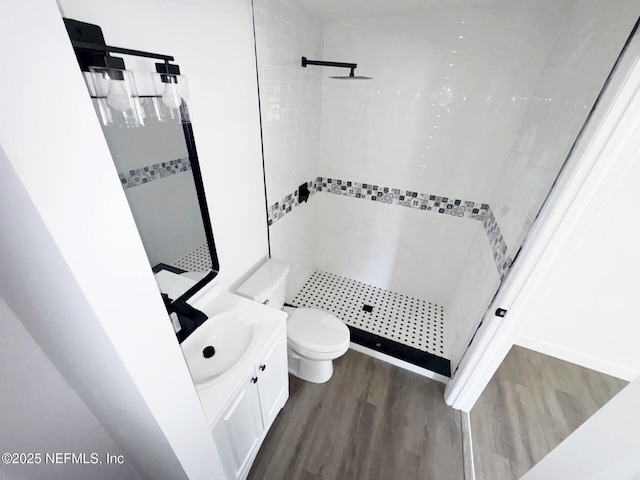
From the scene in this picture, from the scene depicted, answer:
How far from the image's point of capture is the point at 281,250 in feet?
6.39

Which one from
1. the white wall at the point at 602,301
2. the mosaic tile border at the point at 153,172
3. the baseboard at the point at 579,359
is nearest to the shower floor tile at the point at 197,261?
the mosaic tile border at the point at 153,172

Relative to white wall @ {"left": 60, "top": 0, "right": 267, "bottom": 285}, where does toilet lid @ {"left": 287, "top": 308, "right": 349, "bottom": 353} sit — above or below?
below

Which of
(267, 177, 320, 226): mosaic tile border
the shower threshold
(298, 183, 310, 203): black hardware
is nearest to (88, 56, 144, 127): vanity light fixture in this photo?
(267, 177, 320, 226): mosaic tile border

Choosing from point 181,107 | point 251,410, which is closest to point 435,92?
point 181,107

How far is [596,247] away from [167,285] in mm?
Result: 2436

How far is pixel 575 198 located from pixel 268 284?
55.6 inches

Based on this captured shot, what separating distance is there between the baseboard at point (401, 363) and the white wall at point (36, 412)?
1.51m

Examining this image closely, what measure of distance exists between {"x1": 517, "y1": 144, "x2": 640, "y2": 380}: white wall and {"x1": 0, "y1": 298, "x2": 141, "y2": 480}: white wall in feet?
7.18

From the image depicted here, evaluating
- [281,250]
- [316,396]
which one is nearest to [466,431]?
[316,396]

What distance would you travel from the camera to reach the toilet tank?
1.45 meters

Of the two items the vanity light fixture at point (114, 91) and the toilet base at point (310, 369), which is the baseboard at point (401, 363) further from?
the vanity light fixture at point (114, 91)

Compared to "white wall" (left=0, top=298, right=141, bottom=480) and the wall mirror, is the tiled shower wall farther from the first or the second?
"white wall" (left=0, top=298, right=141, bottom=480)

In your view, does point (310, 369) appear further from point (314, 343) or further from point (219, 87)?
point (219, 87)

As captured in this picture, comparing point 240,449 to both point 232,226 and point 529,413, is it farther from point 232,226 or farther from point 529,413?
point 529,413
